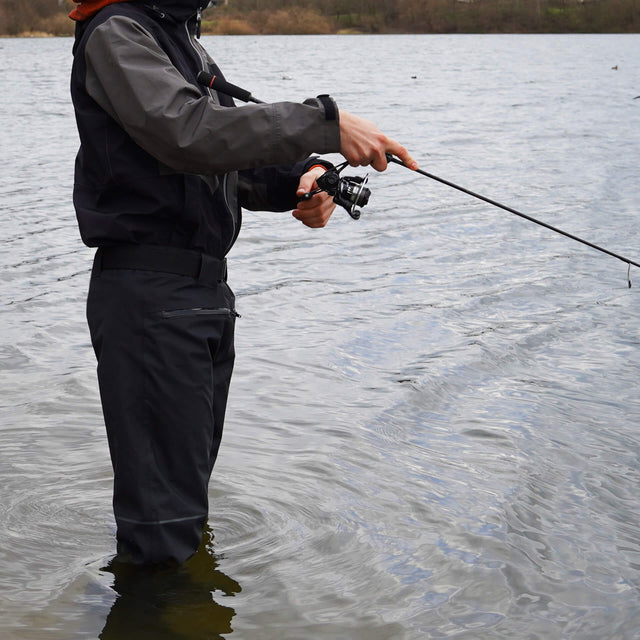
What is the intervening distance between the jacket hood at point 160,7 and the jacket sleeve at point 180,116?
13cm

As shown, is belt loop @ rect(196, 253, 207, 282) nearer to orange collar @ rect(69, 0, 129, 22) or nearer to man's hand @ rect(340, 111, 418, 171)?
man's hand @ rect(340, 111, 418, 171)

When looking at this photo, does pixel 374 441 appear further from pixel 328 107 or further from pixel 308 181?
pixel 328 107

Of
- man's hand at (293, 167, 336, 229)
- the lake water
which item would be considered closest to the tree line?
the lake water

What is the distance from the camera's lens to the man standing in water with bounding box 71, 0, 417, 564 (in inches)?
106

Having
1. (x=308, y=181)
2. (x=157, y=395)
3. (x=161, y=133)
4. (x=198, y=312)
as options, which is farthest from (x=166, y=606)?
(x=161, y=133)

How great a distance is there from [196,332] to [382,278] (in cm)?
584

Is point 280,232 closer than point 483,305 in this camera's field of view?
No

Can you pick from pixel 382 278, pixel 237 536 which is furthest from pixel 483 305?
pixel 237 536

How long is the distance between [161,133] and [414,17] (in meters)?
98.3

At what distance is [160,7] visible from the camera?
9.40 feet

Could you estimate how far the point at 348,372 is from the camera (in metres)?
6.20

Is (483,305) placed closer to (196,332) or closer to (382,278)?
(382,278)

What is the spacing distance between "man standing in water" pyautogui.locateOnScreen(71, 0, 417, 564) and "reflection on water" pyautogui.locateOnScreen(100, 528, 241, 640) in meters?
0.31

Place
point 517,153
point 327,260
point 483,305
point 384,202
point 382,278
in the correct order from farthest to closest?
point 517,153 < point 384,202 < point 327,260 < point 382,278 < point 483,305
